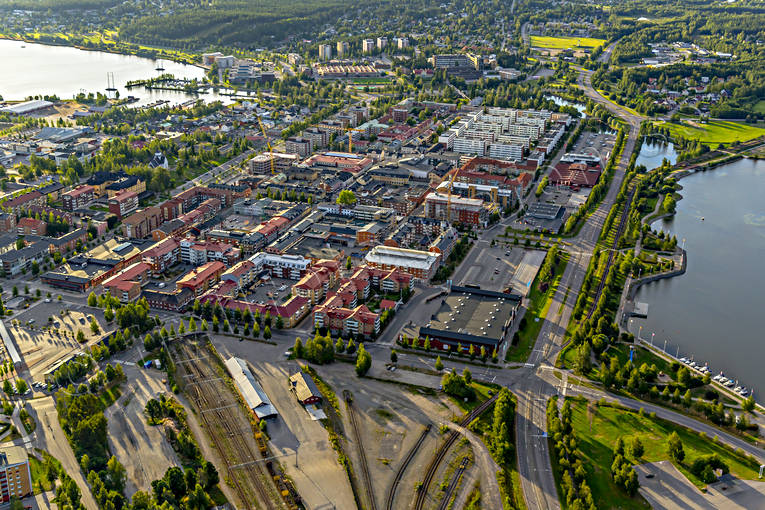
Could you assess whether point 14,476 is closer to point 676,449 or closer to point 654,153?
point 676,449

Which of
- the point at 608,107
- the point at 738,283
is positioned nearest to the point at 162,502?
the point at 738,283

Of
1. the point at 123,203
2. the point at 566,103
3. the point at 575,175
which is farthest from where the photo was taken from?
the point at 566,103

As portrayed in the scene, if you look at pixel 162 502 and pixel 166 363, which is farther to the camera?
pixel 166 363

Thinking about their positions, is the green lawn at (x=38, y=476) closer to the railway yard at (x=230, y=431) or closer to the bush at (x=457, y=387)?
the railway yard at (x=230, y=431)

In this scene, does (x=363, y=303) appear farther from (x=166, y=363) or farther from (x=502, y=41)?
(x=502, y=41)

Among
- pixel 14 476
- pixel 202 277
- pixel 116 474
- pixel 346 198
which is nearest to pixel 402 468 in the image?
pixel 116 474

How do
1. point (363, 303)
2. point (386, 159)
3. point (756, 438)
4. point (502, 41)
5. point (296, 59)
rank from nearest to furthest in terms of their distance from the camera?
point (756, 438) < point (363, 303) < point (386, 159) < point (296, 59) < point (502, 41)

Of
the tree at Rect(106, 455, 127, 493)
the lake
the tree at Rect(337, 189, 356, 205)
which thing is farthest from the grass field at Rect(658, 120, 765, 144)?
the tree at Rect(106, 455, 127, 493)
